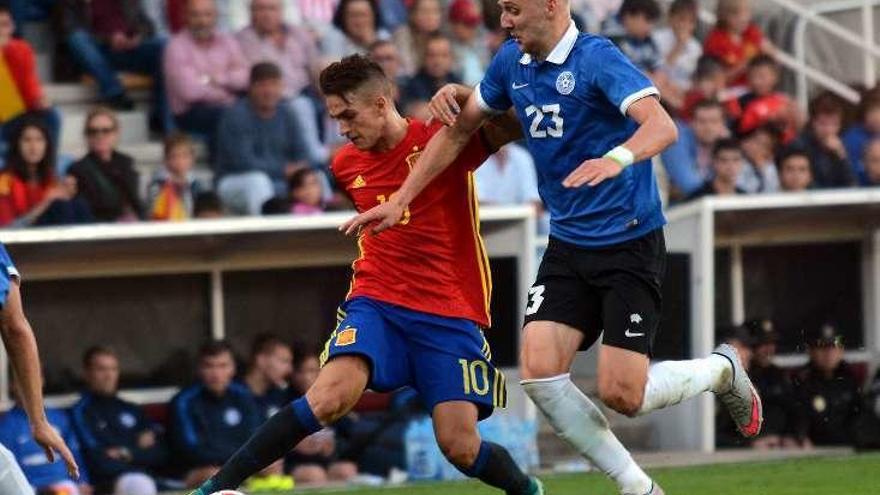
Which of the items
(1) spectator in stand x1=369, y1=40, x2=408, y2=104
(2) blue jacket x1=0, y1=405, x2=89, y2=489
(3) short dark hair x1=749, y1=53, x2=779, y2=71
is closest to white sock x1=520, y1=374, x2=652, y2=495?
(2) blue jacket x1=0, y1=405, x2=89, y2=489

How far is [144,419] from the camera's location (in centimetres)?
1230

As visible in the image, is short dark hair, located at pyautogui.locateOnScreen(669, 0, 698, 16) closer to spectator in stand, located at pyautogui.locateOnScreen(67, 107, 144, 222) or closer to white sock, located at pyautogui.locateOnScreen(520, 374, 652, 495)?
spectator in stand, located at pyautogui.locateOnScreen(67, 107, 144, 222)

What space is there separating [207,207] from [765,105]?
4.82 meters

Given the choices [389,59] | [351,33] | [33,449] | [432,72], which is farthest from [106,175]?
[432,72]

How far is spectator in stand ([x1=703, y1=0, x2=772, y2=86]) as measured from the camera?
16094mm

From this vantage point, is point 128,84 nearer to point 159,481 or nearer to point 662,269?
point 159,481

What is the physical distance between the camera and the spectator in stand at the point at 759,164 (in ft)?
47.9

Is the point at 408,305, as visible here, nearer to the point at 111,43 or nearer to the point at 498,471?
the point at 498,471

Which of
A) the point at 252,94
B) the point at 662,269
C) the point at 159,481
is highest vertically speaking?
the point at 252,94

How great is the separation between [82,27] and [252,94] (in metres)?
1.30

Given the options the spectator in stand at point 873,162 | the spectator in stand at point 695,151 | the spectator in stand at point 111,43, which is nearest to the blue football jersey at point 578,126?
the spectator in stand at point 111,43

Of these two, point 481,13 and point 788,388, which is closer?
point 788,388

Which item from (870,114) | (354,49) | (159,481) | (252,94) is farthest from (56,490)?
(870,114)

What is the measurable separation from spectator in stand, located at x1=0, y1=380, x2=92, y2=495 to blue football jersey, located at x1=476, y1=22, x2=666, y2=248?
13.3ft
